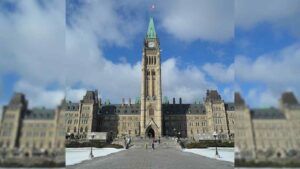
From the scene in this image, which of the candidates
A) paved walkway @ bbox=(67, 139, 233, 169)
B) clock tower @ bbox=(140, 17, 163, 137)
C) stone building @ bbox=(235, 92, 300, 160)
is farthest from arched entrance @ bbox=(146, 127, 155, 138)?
stone building @ bbox=(235, 92, 300, 160)

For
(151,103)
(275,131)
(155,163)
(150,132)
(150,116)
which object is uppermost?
(151,103)

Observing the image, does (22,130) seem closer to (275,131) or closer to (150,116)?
(275,131)

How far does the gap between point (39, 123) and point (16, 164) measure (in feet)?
1.65

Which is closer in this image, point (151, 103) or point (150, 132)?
point (150, 132)

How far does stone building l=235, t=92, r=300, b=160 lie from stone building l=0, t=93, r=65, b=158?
230 centimetres

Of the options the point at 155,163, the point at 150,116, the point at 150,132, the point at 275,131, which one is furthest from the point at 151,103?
the point at 275,131

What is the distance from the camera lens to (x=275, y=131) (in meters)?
3.37

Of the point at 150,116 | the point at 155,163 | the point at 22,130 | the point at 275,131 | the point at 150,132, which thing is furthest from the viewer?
the point at 150,116

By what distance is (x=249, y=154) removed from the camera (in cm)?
347

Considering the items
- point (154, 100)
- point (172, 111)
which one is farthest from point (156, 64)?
point (172, 111)

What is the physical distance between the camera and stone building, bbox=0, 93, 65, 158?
11.5 ft

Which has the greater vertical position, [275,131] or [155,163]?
[275,131]

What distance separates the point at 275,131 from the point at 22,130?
9.20ft

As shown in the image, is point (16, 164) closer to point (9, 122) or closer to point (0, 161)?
point (0, 161)
